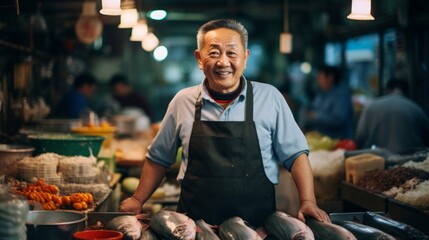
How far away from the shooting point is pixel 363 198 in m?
6.90

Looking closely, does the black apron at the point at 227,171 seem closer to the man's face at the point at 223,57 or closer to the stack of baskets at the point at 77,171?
the man's face at the point at 223,57

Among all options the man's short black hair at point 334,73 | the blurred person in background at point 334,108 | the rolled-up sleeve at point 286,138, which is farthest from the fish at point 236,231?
the man's short black hair at point 334,73

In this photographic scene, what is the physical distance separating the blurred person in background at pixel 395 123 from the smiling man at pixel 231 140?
472 cm

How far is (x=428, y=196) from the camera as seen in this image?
568cm

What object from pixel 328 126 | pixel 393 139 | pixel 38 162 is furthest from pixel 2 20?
pixel 328 126

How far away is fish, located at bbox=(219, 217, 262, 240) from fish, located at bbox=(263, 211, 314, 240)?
16 centimetres

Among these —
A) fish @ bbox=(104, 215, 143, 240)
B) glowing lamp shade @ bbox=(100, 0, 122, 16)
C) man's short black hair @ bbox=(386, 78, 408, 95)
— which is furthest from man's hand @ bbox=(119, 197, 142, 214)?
man's short black hair @ bbox=(386, 78, 408, 95)

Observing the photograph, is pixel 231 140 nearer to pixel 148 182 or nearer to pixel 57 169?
pixel 148 182

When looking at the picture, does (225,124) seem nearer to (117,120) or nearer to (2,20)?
(2,20)

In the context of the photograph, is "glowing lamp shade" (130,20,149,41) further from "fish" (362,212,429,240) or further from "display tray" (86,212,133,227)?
"fish" (362,212,429,240)

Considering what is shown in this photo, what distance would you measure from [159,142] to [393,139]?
5378 mm

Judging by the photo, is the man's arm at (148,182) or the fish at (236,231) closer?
the fish at (236,231)

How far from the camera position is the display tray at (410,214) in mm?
5484

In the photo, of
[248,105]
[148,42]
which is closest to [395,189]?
[248,105]
